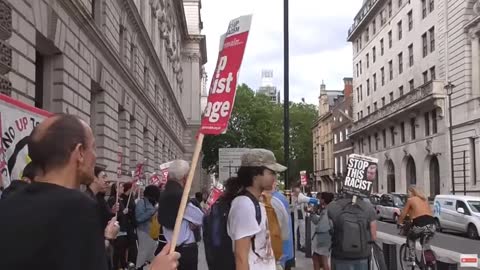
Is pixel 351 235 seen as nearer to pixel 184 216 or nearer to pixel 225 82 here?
pixel 184 216

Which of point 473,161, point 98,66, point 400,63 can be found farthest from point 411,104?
point 98,66

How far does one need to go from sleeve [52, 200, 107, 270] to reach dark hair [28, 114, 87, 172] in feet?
0.77

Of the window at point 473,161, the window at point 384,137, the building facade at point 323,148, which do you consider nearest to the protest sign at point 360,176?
the window at point 473,161

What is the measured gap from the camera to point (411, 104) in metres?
53.0

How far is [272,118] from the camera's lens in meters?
80.9

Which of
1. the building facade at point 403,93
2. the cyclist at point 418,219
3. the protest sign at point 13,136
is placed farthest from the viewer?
the building facade at point 403,93

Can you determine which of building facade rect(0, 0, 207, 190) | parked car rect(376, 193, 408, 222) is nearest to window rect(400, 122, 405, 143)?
parked car rect(376, 193, 408, 222)

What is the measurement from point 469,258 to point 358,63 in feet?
231

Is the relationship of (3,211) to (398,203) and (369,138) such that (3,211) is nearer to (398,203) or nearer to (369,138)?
(398,203)

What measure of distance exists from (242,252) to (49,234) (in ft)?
8.54

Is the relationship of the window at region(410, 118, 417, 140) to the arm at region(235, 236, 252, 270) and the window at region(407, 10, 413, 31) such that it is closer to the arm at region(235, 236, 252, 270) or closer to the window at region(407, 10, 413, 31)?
the window at region(407, 10, 413, 31)

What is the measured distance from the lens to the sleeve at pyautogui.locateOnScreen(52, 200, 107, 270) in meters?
2.07

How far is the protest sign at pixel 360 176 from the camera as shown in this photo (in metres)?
9.22

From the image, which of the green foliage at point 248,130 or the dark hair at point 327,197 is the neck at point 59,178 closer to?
the dark hair at point 327,197
